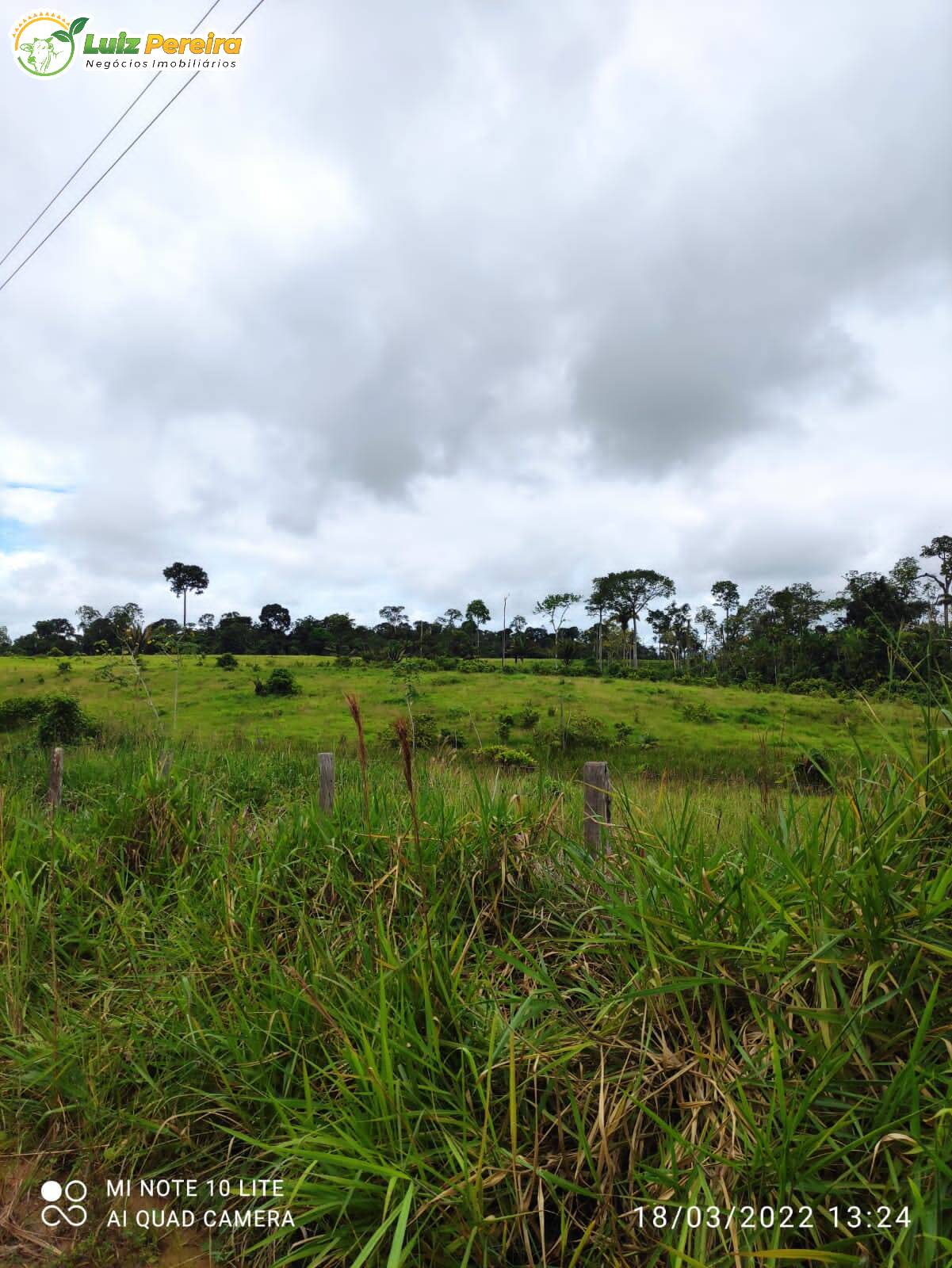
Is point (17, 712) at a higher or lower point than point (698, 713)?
higher

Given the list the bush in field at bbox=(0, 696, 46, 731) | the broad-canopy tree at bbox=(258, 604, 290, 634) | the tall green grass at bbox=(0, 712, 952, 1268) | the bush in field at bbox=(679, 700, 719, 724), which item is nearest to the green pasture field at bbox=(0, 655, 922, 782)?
the bush in field at bbox=(679, 700, 719, 724)

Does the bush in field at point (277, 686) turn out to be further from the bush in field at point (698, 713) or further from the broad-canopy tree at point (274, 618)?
the broad-canopy tree at point (274, 618)

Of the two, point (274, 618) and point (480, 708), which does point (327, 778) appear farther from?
point (274, 618)

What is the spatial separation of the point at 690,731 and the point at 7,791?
25.1 meters

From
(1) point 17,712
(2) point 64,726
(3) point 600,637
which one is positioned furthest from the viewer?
(3) point 600,637

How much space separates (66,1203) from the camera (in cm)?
228

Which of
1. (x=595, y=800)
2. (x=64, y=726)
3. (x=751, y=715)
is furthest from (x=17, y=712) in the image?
(x=751, y=715)

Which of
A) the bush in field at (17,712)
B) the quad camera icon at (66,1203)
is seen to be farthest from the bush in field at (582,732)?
the quad camera icon at (66,1203)

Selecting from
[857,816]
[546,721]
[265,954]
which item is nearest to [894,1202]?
[857,816]

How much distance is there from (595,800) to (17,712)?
72.2ft

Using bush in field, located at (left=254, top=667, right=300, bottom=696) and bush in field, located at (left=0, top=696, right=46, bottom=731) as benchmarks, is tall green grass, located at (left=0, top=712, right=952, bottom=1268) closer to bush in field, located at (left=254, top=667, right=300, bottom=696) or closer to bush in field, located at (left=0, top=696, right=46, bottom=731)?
bush in field, located at (left=0, top=696, right=46, bottom=731)

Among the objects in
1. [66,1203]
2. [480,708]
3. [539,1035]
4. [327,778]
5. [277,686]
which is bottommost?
[480,708]

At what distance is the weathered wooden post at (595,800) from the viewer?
340 cm

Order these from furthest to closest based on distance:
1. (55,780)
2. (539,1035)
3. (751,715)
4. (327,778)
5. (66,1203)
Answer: (751,715)
(55,780)
(327,778)
(66,1203)
(539,1035)
